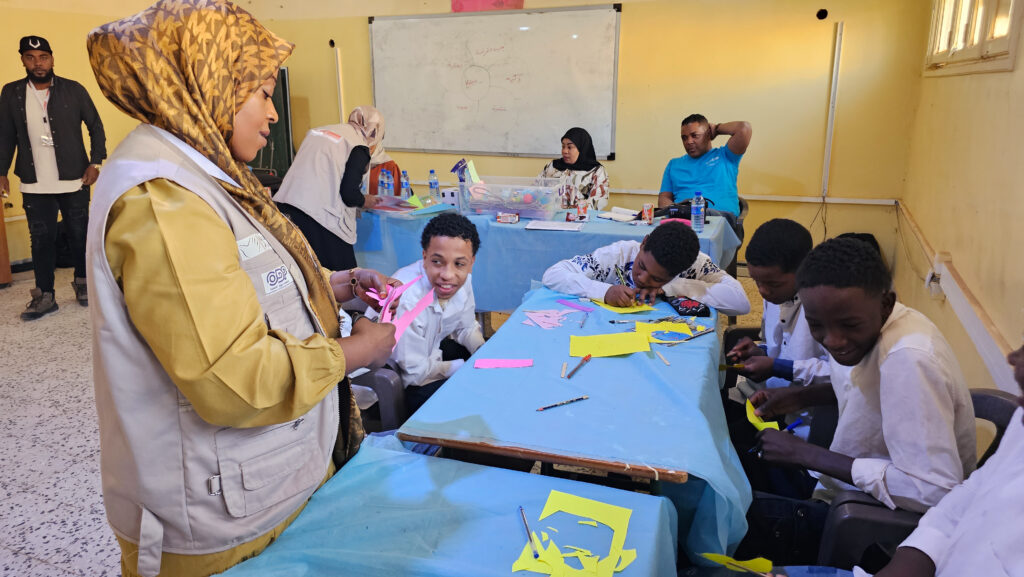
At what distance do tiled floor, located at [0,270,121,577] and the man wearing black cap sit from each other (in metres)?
0.49

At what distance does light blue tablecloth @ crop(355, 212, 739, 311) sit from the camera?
342 cm

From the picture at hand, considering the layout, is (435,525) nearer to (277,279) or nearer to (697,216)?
(277,279)

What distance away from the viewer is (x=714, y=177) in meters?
4.28

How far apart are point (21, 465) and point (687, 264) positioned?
281cm

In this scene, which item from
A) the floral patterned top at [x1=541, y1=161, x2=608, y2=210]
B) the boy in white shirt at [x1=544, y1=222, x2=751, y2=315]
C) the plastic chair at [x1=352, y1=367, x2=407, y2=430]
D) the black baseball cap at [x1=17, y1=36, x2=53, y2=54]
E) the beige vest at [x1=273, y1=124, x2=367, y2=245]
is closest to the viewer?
the plastic chair at [x1=352, y1=367, x2=407, y2=430]

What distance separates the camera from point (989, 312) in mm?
2184

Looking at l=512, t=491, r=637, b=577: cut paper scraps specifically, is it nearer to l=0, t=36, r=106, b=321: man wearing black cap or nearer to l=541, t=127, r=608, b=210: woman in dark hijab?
l=541, t=127, r=608, b=210: woman in dark hijab

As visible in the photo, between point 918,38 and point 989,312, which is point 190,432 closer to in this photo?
point 989,312

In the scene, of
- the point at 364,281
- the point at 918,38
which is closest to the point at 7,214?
the point at 364,281

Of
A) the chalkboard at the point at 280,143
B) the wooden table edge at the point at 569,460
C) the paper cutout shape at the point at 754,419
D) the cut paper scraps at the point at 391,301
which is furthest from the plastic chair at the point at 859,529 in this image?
the chalkboard at the point at 280,143

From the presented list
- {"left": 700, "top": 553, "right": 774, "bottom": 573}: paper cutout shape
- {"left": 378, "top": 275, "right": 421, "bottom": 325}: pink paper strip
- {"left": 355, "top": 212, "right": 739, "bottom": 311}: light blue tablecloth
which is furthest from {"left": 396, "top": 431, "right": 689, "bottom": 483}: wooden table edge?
{"left": 355, "top": 212, "right": 739, "bottom": 311}: light blue tablecloth

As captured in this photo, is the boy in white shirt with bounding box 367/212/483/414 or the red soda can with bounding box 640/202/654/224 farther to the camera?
the red soda can with bounding box 640/202/654/224

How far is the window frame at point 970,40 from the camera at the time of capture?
2.25m

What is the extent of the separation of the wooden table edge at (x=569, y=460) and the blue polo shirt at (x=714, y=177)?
10.9 feet
